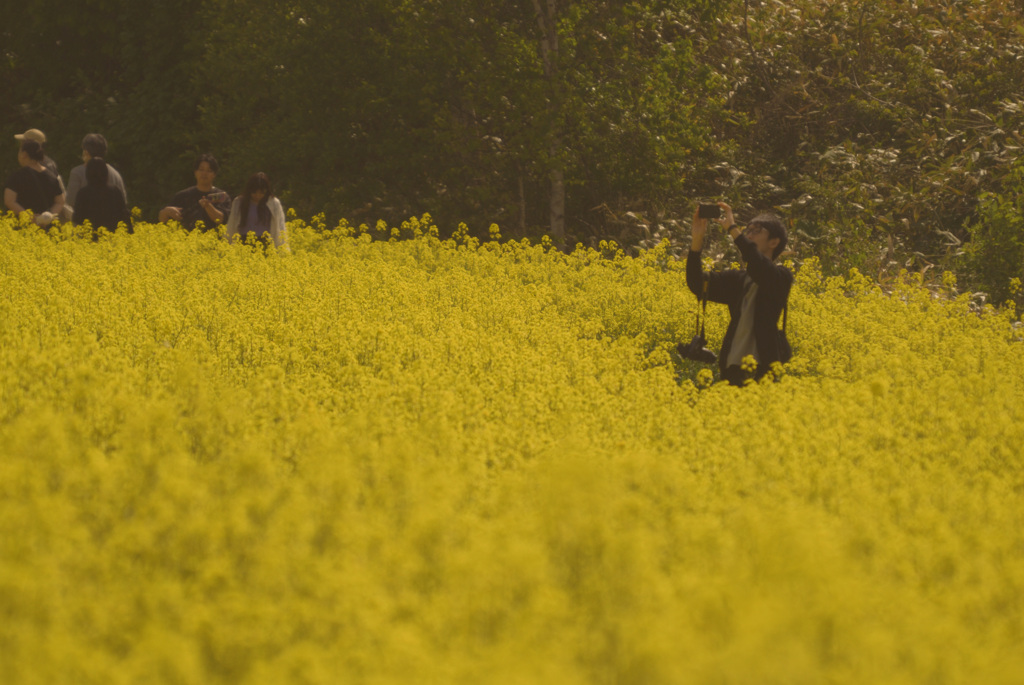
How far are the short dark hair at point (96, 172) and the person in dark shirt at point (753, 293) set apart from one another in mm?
5992

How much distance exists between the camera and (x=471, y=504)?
4.08 meters

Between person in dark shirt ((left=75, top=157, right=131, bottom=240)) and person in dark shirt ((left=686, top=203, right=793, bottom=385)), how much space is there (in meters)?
6.17

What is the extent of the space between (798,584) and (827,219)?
32.9 ft

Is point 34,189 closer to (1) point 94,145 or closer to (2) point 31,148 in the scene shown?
(2) point 31,148

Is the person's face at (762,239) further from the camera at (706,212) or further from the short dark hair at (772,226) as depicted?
the camera at (706,212)

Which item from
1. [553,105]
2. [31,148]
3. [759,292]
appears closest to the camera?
[759,292]

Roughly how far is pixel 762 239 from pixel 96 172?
21.4 feet

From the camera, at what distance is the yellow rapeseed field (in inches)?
111

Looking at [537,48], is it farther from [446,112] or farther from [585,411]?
[585,411]

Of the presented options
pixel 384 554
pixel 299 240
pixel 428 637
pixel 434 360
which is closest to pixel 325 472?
pixel 384 554

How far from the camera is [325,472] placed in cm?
378

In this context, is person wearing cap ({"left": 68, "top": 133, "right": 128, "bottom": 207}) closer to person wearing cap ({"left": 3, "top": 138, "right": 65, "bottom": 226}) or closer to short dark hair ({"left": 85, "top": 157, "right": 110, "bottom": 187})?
short dark hair ({"left": 85, "top": 157, "right": 110, "bottom": 187})

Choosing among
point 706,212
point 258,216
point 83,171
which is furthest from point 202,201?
point 706,212

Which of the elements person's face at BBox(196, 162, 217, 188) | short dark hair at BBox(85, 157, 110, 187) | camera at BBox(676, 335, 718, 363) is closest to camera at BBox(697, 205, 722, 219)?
camera at BBox(676, 335, 718, 363)
